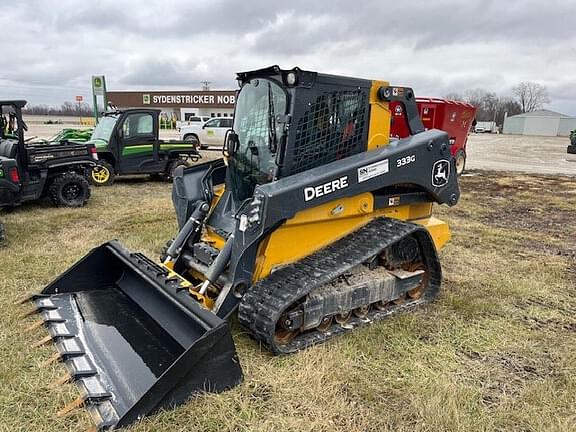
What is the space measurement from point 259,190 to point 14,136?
270 inches

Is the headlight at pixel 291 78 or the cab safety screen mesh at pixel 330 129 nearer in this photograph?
the headlight at pixel 291 78

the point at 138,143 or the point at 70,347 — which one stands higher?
the point at 138,143

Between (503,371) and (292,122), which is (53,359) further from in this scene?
(503,371)

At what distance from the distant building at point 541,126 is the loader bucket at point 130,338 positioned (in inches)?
2573

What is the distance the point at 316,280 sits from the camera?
3.42 meters

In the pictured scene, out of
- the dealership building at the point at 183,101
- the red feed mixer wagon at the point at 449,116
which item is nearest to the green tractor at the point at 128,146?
the red feed mixer wagon at the point at 449,116

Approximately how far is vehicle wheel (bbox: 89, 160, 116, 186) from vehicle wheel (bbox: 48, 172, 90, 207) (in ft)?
7.60

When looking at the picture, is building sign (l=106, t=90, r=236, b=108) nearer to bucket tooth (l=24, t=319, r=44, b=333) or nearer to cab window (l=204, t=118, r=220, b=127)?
cab window (l=204, t=118, r=220, b=127)

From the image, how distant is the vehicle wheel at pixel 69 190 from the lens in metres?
8.63

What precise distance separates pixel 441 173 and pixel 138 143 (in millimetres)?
8782

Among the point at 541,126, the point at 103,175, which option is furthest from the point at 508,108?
the point at 103,175

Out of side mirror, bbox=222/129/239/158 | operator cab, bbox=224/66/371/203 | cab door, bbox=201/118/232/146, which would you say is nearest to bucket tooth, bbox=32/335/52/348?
operator cab, bbox=224/66/371/203

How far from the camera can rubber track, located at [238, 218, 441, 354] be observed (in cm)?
327

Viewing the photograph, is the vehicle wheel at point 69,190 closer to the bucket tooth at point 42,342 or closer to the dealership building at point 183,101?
the bucket tooth at point 42,342
